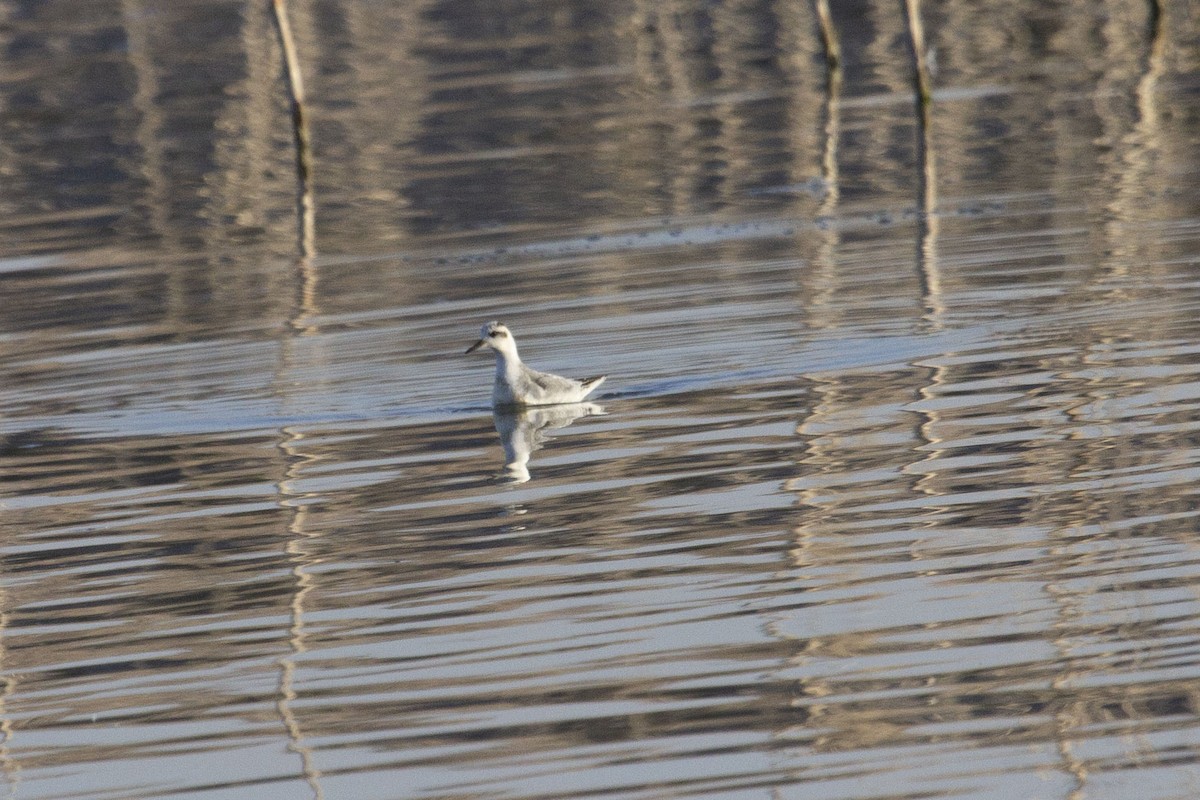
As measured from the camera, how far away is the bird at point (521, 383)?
14.3m

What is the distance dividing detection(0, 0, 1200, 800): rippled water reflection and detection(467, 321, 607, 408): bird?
0.12 m

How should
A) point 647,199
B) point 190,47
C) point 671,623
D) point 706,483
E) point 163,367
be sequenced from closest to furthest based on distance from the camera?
point 671,623 < point 706,483 < point 163,367 < point 647,199 < point 190,47

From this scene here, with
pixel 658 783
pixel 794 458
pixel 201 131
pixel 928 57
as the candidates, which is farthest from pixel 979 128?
pixel 658 783

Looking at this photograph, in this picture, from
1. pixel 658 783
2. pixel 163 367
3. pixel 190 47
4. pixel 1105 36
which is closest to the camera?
pixel 658 783

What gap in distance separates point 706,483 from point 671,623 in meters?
2.65

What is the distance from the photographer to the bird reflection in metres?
13.0

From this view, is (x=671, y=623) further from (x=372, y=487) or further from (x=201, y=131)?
(x=201, y=131)

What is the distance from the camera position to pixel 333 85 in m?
41.5

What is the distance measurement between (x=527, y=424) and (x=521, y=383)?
0.35m

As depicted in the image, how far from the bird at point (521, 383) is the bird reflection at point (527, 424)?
0.19ft

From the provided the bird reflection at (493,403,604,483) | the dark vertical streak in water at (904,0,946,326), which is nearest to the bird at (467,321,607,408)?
the bird reflection at (493,403,604,483)

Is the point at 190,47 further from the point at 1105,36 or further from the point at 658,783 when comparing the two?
the point at 658,783

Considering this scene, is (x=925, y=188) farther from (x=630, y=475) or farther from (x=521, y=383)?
(x=630, y=475)

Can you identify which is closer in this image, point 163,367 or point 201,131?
point 163,367
